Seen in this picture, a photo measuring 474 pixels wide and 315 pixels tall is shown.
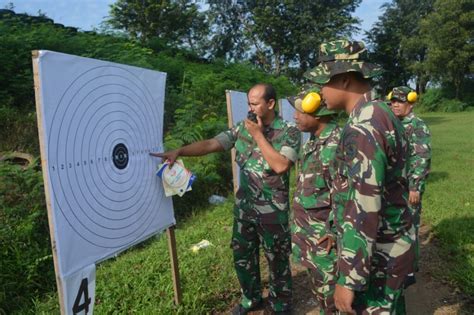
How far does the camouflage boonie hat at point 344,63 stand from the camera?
5.74ft

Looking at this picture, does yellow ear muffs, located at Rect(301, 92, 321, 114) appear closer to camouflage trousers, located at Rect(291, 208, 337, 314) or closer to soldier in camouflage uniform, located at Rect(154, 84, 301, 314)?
soldier in camouflage uniform, located at Rect(154, 84, 301, 314)

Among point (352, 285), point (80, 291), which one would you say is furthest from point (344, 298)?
point (80, 291)

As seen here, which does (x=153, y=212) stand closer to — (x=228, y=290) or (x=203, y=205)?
(x=228, y=290)

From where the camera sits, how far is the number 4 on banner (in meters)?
2.03

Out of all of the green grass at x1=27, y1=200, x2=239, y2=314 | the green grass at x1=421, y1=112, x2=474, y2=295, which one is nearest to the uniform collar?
the green grass at x1=27, y1=200, x2=239, y2=314

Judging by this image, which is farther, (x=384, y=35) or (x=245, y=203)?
(x=384, y=35)

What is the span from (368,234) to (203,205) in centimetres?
493

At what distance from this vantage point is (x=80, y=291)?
213 centimetres

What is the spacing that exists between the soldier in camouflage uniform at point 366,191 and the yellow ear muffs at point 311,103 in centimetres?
62

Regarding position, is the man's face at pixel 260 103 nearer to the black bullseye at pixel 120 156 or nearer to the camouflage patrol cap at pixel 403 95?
the black bullseye at pixel 120 156

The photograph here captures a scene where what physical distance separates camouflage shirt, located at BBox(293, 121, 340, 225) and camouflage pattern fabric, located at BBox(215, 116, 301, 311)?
27 cm

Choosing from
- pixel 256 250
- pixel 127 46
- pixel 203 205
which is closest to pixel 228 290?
pixel 256 250

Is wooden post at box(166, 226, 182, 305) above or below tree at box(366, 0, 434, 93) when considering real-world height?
below

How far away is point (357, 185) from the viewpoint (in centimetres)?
161
